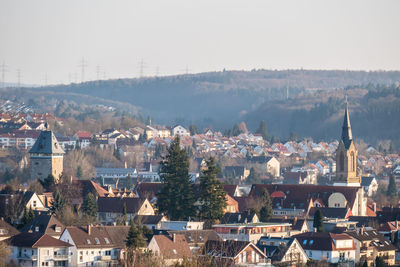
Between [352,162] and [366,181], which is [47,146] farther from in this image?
[366,181]

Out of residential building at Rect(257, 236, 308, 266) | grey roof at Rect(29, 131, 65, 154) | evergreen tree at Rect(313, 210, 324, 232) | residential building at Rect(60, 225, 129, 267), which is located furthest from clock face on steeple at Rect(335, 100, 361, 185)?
residential building at Rect(60, 225, 129, 267)

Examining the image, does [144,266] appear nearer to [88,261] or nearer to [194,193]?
[88,261]

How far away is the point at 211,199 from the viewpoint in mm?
75688

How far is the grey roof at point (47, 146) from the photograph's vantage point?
9681 centimetres

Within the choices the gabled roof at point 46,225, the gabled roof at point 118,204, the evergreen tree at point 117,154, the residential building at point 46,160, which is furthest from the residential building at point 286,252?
the evergreen tree at point 117,154

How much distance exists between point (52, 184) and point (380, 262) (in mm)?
28065

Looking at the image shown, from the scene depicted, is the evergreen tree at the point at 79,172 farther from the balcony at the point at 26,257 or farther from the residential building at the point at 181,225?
the balcony at the point at 26,257

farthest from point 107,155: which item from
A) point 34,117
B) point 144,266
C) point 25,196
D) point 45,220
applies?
point 144,266

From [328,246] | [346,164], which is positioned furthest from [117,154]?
[328,246]

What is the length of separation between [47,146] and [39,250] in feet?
125

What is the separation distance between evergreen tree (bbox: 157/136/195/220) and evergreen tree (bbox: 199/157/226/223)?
0.71 metres

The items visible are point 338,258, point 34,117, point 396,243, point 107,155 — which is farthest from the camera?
point 34,117

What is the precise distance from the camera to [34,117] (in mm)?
171250

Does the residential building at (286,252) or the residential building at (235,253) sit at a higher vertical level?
the residential building at (235,253)
